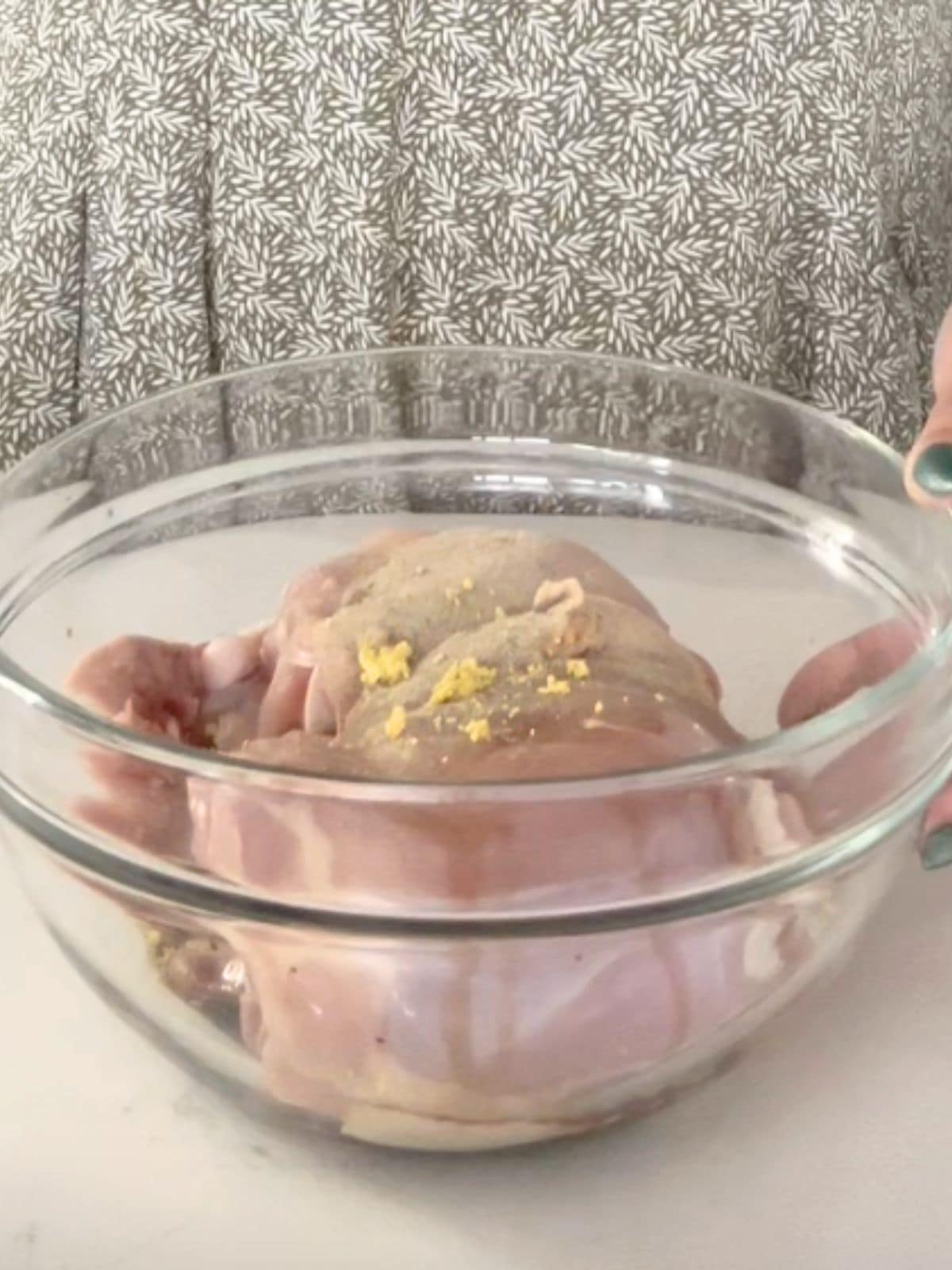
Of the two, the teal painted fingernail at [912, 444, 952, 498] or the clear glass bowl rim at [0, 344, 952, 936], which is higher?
the teal painted fingernail at [912, 444, 952, 498]

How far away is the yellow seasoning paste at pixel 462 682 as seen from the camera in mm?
455

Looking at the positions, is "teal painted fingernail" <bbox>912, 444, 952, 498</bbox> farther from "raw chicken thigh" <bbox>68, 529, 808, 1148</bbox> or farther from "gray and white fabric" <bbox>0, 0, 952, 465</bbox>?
"gray and white fabric" <bbox>0, 0, 952, 465</bbox>

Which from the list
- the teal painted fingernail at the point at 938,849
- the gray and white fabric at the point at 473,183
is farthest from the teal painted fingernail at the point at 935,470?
the gray and white fabric at the point at 473,183

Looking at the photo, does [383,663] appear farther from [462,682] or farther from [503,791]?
[503,791]

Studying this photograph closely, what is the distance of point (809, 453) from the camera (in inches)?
24.3

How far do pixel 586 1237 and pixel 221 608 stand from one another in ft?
1.07

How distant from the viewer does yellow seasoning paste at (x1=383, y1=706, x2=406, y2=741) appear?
1.45 feet

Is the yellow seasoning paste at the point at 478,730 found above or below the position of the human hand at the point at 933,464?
below

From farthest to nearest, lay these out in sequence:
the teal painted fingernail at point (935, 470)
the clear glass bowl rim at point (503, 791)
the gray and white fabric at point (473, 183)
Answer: the gray and white fabric at point (473, 183) < the teal painted fingernail at point (935, 470) < the clear glass bowl rim at point (503, 791)

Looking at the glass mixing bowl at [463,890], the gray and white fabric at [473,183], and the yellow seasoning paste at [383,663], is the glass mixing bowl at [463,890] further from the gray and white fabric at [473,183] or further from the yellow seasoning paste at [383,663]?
the gray and white fabric at [473,183]

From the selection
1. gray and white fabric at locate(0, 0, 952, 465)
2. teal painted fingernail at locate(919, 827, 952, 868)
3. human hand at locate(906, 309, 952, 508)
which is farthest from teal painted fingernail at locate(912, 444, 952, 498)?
gray and white fabric at locate(0, 0, 952, 465)

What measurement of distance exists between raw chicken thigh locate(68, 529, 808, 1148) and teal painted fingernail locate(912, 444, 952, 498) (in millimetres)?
96

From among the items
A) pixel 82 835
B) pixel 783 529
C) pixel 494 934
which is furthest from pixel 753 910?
pixel 783 529

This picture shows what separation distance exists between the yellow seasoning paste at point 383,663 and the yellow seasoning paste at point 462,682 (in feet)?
0.08
